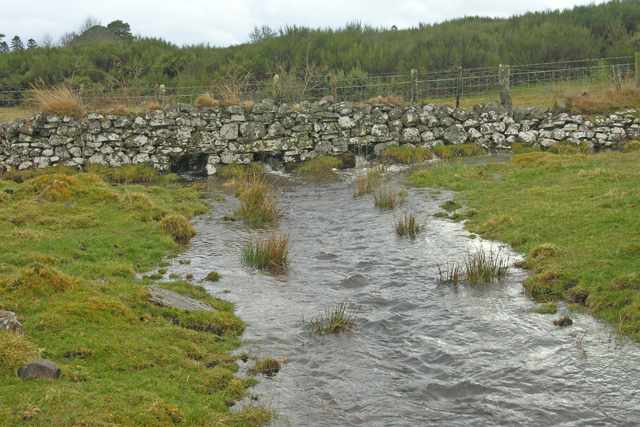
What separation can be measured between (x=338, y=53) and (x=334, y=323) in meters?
23.1

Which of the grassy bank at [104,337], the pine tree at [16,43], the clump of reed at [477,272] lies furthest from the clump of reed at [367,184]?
the pine tree at [16,43]

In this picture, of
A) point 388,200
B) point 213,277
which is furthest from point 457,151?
point 213,277

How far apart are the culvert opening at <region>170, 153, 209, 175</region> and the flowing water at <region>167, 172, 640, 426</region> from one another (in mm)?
9513

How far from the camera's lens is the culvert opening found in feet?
Answer: 60.2

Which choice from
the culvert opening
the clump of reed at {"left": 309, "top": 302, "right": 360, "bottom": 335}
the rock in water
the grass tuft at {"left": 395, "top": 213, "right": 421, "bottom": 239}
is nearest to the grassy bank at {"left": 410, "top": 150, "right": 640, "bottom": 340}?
the grass tuft at {"left": 395, "top": 213, "right": 421, "bottom": 239}

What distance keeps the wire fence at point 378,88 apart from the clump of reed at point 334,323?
14638mm

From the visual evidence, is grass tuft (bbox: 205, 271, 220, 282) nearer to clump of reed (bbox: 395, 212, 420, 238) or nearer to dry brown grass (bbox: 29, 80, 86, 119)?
clump of reed (bbox: 395, 212, 420, 238)

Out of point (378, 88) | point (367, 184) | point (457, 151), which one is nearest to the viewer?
point (367, 184)

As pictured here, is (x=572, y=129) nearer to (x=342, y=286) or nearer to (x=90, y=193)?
(x=342, y=286)

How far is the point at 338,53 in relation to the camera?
27.3 meters

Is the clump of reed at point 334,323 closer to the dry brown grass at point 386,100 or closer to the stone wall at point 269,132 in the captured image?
the stone wall at point 269,132

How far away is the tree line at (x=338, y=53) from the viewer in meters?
25.5

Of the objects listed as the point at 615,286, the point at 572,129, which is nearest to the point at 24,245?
the point at 615,286

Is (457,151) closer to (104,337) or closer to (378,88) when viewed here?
(378,88)
